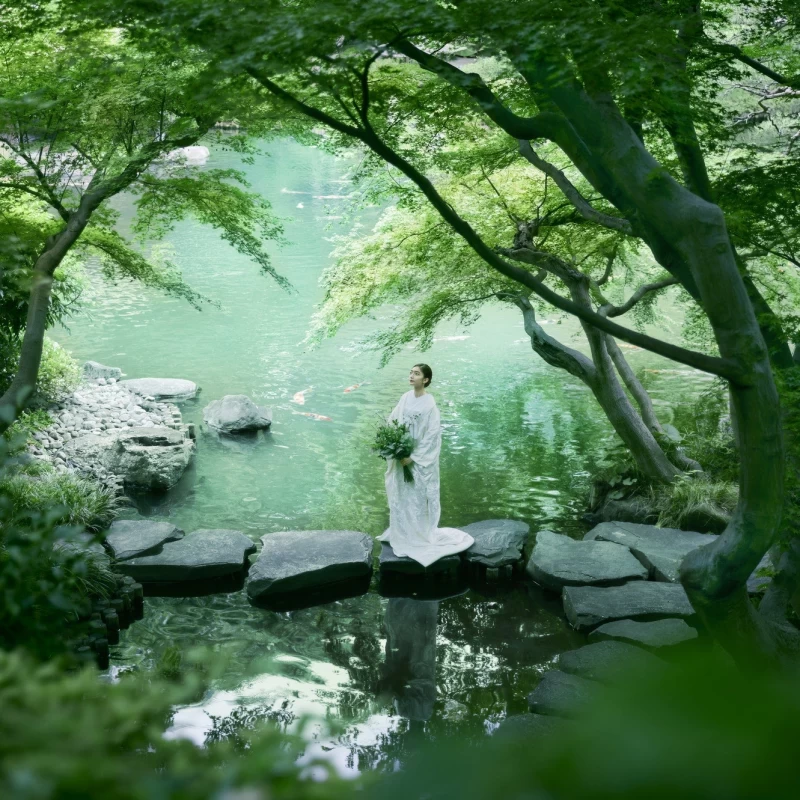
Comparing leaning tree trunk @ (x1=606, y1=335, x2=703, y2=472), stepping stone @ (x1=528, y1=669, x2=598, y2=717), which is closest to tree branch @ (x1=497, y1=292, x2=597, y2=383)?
leaning tree trunk @ (x1=606, y1=335, x2=703, y2=472)

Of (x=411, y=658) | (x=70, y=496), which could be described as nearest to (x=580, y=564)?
(x=411, y=658)

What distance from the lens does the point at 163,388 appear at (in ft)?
42.8

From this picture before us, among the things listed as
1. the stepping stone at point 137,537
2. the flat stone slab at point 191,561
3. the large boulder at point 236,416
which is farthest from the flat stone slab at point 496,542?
the large boulder at point 236,416

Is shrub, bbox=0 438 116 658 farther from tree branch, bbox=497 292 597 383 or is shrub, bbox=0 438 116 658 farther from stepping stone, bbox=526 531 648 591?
tree branch, bbox=497 292 597 383

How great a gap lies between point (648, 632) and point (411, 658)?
5.53ft

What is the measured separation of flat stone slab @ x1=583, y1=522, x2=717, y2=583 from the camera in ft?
23.6

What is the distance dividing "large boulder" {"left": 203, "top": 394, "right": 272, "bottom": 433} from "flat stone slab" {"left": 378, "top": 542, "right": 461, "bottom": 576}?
4.72 meters

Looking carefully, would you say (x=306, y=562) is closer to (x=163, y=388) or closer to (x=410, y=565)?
(x=410, y=565)

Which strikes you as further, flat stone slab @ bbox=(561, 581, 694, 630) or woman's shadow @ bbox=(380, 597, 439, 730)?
flat stone slab @ bbox=(561, 581, 694, 630)

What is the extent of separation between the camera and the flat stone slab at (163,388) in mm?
12891

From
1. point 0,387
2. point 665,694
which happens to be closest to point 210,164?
point 0,387

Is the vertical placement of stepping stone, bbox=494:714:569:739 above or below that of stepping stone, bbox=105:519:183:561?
below

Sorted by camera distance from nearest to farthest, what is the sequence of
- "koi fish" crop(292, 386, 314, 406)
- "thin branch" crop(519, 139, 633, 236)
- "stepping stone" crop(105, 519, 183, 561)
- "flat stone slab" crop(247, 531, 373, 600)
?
"thin branch" crop(519, 139, 633, 236), "flat stone slab" crop(247, 531, 373, 600), "stepping stone" crop(105, 519, 183, 561), "koi fish" crop(292, 386, 314, 406)

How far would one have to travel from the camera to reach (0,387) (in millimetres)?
9750
